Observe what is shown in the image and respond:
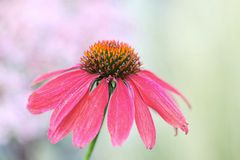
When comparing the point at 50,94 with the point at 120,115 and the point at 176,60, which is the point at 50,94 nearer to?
the point at 120,115

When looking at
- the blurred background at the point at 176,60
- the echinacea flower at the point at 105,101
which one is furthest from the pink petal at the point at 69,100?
the blurred background at the point at 176,60

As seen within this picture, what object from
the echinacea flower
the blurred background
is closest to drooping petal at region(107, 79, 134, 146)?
the echinacea flower

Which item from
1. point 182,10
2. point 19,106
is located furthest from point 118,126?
point 182,10

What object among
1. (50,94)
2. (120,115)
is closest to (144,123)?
(120,115)

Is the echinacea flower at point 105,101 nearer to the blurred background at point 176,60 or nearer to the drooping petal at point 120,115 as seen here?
the drooping petal at point 120,115

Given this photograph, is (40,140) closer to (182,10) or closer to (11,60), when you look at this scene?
(11,60)

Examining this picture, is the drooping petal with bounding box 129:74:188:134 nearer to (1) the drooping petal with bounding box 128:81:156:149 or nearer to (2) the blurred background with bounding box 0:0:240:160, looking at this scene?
(1) the drooping petal with bounding box 128:81:156:149
